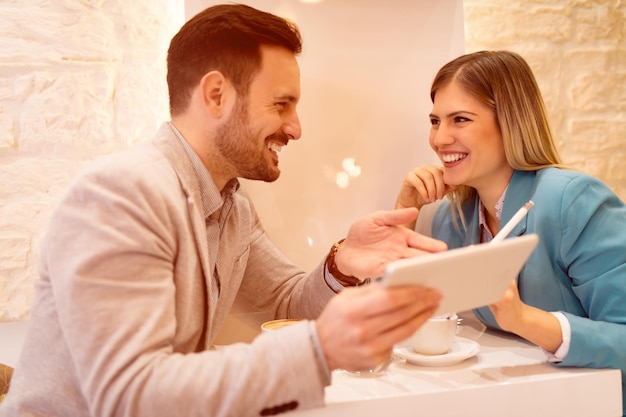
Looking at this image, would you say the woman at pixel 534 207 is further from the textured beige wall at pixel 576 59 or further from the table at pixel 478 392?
the textured beige wall at pixel 576 59

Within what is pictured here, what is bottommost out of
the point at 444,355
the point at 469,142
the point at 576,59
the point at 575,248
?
the point at 444,355

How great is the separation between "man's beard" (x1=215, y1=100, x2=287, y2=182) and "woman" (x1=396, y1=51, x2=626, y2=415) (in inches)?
21.8

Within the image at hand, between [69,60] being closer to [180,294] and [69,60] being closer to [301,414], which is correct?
[180,294]

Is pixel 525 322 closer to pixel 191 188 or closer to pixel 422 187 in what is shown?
pixel 422 187

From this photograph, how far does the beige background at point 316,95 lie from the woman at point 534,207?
0.62 feet

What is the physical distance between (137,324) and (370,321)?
13.8 inches

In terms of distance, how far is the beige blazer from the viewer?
88cm

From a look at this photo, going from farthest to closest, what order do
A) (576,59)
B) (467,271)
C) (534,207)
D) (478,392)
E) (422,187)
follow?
(576,59)
(422,187)
(534,207)
(478,392)
(467,271)

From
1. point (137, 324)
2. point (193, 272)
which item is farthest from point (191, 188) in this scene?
point (137, 324)

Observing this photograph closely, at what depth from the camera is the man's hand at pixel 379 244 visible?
1.26 meters

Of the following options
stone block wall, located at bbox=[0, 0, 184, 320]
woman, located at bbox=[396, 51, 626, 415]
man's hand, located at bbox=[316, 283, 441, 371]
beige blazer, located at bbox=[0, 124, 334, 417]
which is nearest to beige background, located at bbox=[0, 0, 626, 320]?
stone block wall, located at bbox=[0, 0, 184, 320]

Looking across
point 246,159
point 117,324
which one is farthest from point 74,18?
point 117,324

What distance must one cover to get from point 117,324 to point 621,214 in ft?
3.80

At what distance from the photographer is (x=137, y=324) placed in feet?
2.97
